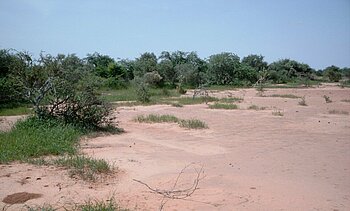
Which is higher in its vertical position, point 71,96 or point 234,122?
point 71,96

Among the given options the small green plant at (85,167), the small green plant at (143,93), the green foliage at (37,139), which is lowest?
the small green plant at (85,167)

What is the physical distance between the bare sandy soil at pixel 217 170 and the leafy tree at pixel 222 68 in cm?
3613

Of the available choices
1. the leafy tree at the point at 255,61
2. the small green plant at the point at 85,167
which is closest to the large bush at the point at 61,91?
the small green plant at the point at 85,167

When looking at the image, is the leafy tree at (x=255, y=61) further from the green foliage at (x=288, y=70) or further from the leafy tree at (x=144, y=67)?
the leafy tree at (x=144, y=67)

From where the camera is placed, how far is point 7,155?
7.41m

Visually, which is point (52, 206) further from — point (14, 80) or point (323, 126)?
point (323, 126)

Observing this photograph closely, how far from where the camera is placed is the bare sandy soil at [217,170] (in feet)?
18.3

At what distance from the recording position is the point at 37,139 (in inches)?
354

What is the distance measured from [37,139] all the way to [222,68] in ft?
140

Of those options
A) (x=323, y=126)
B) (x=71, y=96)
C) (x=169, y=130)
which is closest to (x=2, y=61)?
(x=71, y=96)

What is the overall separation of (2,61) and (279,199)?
2247 cm

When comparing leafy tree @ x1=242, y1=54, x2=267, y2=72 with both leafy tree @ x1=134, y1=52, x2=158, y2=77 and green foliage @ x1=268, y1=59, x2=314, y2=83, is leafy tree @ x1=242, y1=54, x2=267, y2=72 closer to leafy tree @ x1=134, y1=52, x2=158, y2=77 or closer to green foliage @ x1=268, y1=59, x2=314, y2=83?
green foliage @ x1=268, y1=59, x2=314, y2=83

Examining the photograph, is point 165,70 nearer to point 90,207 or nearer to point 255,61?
point 255,61

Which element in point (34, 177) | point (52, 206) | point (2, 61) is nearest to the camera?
point (52, 206)
